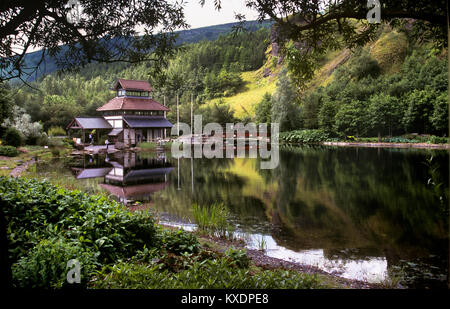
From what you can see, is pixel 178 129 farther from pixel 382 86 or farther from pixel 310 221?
pixel 310 221

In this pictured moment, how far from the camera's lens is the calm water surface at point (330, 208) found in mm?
5863

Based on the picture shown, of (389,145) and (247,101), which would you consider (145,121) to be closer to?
(247,101)

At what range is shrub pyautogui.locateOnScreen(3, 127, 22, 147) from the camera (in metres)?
23.1

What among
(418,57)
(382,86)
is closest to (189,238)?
(382,86)

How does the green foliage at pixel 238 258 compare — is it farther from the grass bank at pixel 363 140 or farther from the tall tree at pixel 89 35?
the grass bank at pixel 363 140

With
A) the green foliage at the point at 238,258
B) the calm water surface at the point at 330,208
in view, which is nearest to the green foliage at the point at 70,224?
the green foliage at the point at 238,258

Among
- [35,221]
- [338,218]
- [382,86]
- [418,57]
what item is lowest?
[338,218]

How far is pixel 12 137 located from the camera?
2364cm

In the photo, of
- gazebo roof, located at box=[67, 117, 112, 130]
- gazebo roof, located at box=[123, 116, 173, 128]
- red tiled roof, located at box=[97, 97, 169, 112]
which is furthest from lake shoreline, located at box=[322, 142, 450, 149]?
gazebo roof, located at box=[67, 117, 112, 130]

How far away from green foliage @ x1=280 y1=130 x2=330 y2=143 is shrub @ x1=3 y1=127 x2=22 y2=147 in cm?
3255

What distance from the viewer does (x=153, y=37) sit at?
17.1 ft

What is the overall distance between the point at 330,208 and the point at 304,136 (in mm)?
34408

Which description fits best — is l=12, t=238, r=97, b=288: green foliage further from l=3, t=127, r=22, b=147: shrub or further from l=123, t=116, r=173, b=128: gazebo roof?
l=123, t=116, r=173, b=128: gazebo roof
